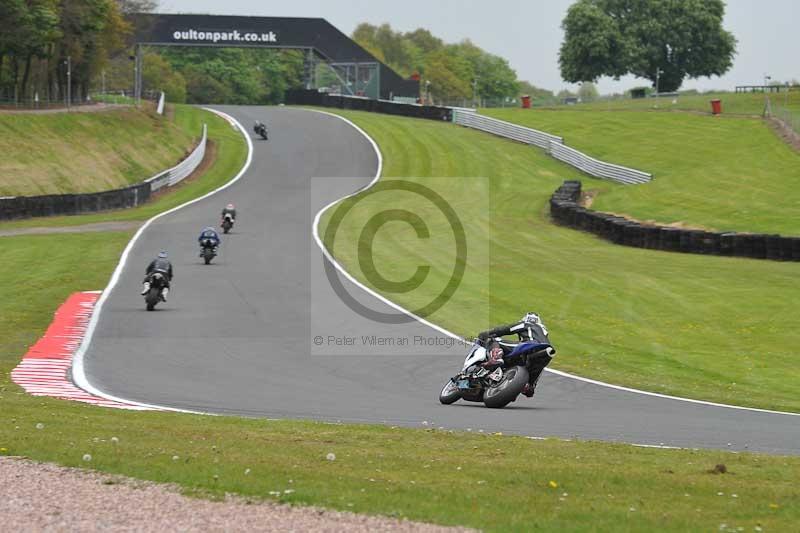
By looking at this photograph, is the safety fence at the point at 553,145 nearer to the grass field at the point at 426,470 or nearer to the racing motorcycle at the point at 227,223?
the racing motorcycle at the point at 227,223

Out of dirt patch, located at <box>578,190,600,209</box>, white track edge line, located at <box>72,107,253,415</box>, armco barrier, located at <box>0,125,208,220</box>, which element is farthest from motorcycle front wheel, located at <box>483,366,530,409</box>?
armco barrier, located at <box>0,125,208,220</box>

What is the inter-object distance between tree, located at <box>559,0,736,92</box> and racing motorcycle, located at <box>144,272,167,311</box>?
10793cm

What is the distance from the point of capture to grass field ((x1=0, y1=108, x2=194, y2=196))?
53.7 m

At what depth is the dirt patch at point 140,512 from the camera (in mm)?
8477

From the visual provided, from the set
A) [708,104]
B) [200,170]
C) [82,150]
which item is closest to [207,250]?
[200,170]

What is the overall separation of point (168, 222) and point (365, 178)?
15418 millimetres

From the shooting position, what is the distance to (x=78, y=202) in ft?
156

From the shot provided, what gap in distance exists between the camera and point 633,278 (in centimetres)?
3020

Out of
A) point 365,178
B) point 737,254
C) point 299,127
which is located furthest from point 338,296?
point 299,127

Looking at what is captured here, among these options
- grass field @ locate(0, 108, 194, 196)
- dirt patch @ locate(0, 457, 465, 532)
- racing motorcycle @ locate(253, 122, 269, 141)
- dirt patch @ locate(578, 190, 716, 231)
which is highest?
racing motorcycle @ locate(253, 122, 269, 141)

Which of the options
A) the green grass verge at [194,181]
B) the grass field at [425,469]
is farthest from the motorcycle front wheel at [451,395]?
the green grass verge at [194,181]

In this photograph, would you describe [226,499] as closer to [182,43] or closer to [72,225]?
[72,225]

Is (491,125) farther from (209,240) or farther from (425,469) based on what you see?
(425,469)

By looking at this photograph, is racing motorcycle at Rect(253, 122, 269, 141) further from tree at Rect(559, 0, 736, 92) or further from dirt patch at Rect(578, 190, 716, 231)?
tree at Rect(559, 0, 736, 92)
